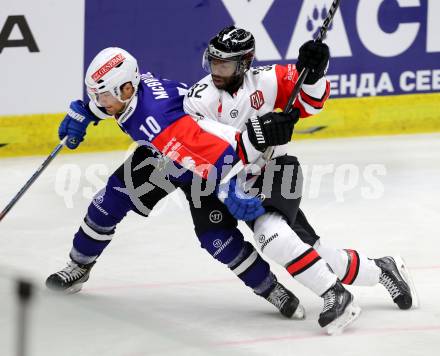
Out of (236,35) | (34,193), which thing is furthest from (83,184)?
(236,35)

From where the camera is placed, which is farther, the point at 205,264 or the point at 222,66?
the point at 205,264

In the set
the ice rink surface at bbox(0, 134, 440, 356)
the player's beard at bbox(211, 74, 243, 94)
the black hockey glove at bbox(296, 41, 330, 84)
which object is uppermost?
the black hockey glove at bbox(296, 41, 330, 84)

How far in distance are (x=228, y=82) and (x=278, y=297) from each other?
0.83 m

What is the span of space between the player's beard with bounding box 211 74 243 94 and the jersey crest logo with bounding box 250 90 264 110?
7cm

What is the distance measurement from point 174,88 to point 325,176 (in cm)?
236

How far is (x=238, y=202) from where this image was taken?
4164 mm

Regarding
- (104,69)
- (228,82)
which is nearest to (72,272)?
(104,69)

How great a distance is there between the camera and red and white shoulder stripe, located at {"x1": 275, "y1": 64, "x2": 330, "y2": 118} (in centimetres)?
441

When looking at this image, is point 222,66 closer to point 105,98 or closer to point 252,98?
point 252,98

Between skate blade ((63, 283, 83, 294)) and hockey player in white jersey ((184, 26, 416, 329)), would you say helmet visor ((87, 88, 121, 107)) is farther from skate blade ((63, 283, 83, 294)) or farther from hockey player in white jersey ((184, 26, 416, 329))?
skate blade ((63, 283, 83, 294))

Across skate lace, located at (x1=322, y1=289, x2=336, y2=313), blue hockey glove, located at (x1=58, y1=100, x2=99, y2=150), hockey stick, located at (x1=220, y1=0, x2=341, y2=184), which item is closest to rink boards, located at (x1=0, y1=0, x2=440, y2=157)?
blue hockey glove, located at (x1=58, y1=100, x2=99, y2=150)

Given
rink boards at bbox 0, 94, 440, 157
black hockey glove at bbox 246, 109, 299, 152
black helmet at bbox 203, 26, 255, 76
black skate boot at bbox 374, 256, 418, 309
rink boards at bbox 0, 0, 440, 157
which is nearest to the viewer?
black hockey glove at bbox 246, 109, 299, 152

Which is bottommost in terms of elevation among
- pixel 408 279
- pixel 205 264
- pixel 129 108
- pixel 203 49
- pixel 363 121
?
pixel 363 121

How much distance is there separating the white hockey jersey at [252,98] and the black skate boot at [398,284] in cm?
64
